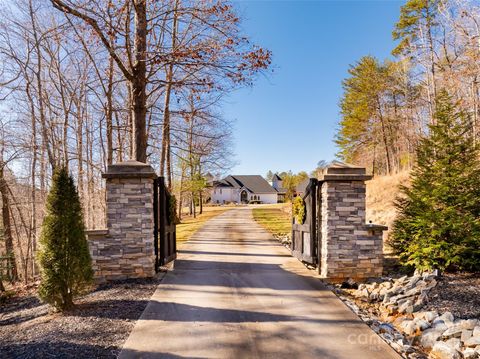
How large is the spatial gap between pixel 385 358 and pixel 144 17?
785 cm

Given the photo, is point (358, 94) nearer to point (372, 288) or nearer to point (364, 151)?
point (364, 151)

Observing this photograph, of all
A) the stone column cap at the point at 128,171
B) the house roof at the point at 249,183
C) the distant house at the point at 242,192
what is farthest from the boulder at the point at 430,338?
the house roof at the point at 249,183

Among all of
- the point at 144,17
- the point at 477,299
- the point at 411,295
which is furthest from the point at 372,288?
the point at 144,17

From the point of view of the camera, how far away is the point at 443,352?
310 cm

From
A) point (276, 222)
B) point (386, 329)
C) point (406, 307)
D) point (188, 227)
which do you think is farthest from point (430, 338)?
point (276, 222)

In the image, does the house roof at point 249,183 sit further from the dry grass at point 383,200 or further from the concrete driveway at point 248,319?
the concrete driveway at point 248,319

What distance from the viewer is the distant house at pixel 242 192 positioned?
51.7m

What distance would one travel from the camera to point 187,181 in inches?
858

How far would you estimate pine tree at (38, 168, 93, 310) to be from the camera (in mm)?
4039

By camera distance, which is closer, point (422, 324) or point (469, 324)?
point (469, 324)

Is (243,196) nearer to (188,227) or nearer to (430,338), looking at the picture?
(188,227)

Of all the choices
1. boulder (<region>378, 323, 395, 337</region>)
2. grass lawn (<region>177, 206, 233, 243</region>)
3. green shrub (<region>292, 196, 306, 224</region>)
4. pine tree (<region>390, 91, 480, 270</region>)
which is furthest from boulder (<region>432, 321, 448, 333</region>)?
grass lawn (<region>177, 206, 233, 243</region>)

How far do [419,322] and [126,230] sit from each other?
475 cm

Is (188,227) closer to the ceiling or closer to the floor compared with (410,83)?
closer to the floor
